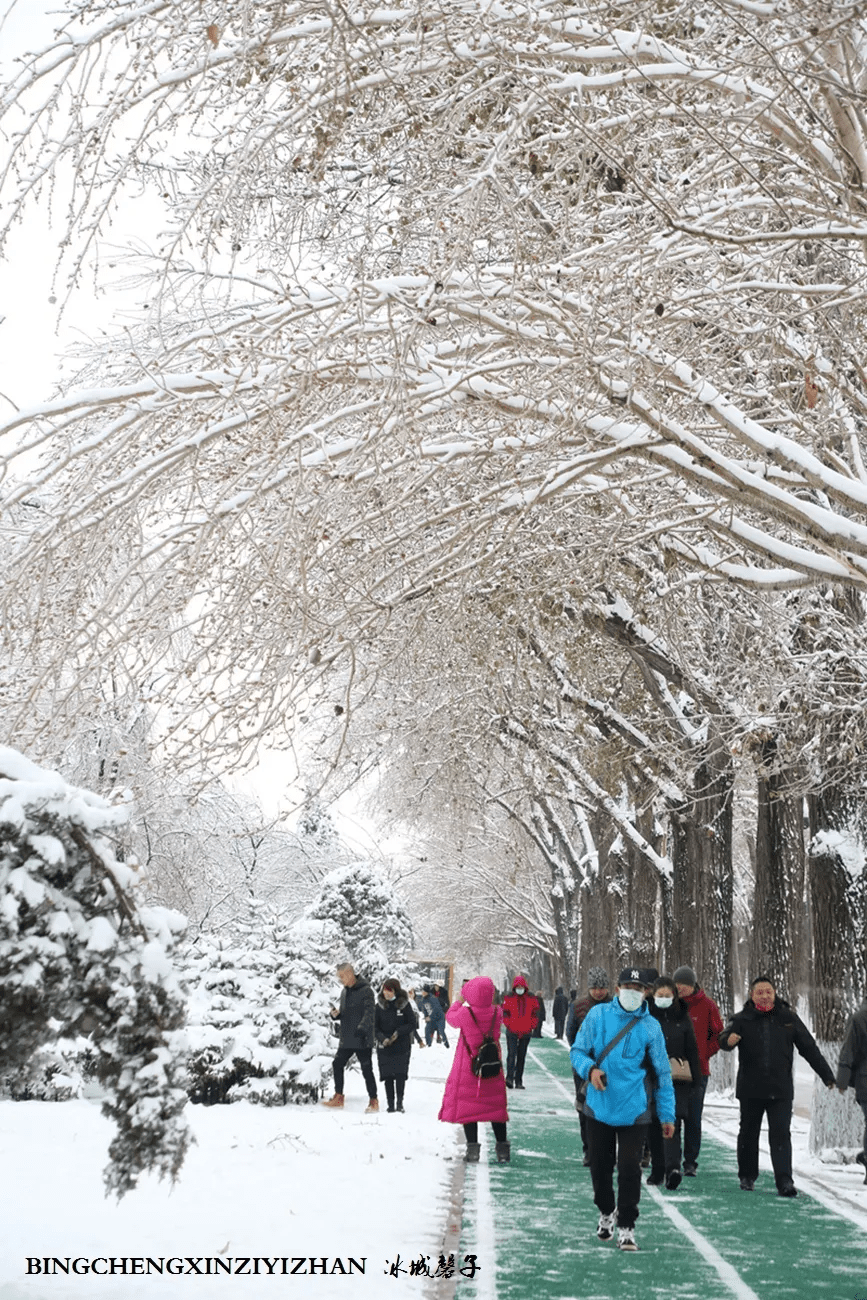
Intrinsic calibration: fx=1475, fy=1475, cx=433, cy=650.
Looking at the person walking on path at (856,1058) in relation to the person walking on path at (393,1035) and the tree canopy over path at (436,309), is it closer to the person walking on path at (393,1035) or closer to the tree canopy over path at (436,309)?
the tree canopy over path at (436,309)

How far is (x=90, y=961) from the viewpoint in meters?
5.95

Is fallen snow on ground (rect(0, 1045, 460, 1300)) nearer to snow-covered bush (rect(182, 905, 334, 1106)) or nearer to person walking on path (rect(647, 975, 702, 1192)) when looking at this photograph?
person walking on path (rect(647, 975, 702, 1192))

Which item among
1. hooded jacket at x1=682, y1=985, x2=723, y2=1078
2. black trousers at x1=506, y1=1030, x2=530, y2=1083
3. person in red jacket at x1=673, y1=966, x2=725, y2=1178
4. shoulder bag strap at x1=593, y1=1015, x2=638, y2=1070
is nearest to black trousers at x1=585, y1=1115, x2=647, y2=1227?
shoulder bag strap at x1=593, y1=1015, x2=638, y2=1070

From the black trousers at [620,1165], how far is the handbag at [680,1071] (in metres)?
2.98

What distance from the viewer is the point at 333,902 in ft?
118

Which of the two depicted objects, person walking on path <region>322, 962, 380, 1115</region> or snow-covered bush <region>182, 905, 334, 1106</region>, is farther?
snow-covered bush <region>182, 905, 334, 1106</region>

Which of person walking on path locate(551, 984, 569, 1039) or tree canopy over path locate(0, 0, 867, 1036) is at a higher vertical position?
tree canopy over path locate(0, 0, 867, 1036)

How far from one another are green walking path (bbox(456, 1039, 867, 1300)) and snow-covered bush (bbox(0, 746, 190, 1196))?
224cm

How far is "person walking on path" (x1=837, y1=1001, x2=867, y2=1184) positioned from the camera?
484 inches

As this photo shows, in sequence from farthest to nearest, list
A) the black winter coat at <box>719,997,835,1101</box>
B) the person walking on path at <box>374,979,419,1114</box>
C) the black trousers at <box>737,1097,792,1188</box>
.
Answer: the person walking on path at <box>374,979,419,1114</box> < the black winter coat at <box>719,997,835,1101</box> < the black trousers at <box>737,1097,792,1188</box>

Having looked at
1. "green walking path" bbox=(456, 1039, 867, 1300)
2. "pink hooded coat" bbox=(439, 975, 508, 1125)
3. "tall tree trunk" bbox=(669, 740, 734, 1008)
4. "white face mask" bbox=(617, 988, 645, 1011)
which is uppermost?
"tall tree trunk" bbox=(669, 740, 734, 1008)

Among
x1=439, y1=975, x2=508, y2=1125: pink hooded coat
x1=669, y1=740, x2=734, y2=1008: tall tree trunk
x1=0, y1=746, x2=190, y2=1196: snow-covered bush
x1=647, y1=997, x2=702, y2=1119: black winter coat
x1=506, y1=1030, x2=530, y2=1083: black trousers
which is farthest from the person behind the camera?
x1=506, y1=1030, x2=530, y2=1083: black trousers

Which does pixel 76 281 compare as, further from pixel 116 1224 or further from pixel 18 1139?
pixel 18 1139

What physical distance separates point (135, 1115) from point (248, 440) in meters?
4.89
